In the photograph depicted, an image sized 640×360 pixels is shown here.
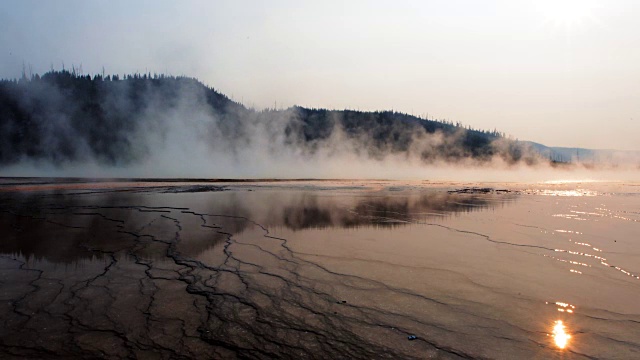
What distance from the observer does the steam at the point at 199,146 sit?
59.8 m

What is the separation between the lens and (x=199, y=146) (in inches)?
2670

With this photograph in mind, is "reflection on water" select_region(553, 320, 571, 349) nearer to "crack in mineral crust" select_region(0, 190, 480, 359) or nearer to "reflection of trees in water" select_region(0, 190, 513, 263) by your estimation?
"crack in mineral crust" select_region(0, 190, 480, 359)

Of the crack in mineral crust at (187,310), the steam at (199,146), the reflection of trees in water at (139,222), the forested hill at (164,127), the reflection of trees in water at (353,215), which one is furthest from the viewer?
the forested hill at (164,127)

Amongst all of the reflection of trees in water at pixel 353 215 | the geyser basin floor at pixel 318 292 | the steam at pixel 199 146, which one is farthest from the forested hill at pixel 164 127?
the geyser basin floor at pixel 318 292

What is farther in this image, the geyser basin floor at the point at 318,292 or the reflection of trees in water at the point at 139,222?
the reflection of trees in water at the point at 139,222

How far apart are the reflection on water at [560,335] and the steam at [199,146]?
4834cm

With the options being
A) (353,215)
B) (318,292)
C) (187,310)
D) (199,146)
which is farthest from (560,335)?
(199,146)

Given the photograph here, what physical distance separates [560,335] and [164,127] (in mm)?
74056

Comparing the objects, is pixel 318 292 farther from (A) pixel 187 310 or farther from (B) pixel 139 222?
(B) pixel 139 222

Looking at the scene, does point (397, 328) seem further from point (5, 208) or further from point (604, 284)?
point (5, 208)

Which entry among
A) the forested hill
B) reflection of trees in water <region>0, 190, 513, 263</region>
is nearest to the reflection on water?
reflection of trees in water <region>0, 190, 513, 263</region>

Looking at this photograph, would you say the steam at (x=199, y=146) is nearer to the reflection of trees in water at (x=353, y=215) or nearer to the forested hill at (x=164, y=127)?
the forested hill at (x=164, y=127)

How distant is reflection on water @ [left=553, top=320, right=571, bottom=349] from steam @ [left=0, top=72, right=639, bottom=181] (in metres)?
48.3

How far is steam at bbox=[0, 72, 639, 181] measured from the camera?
59.8m
